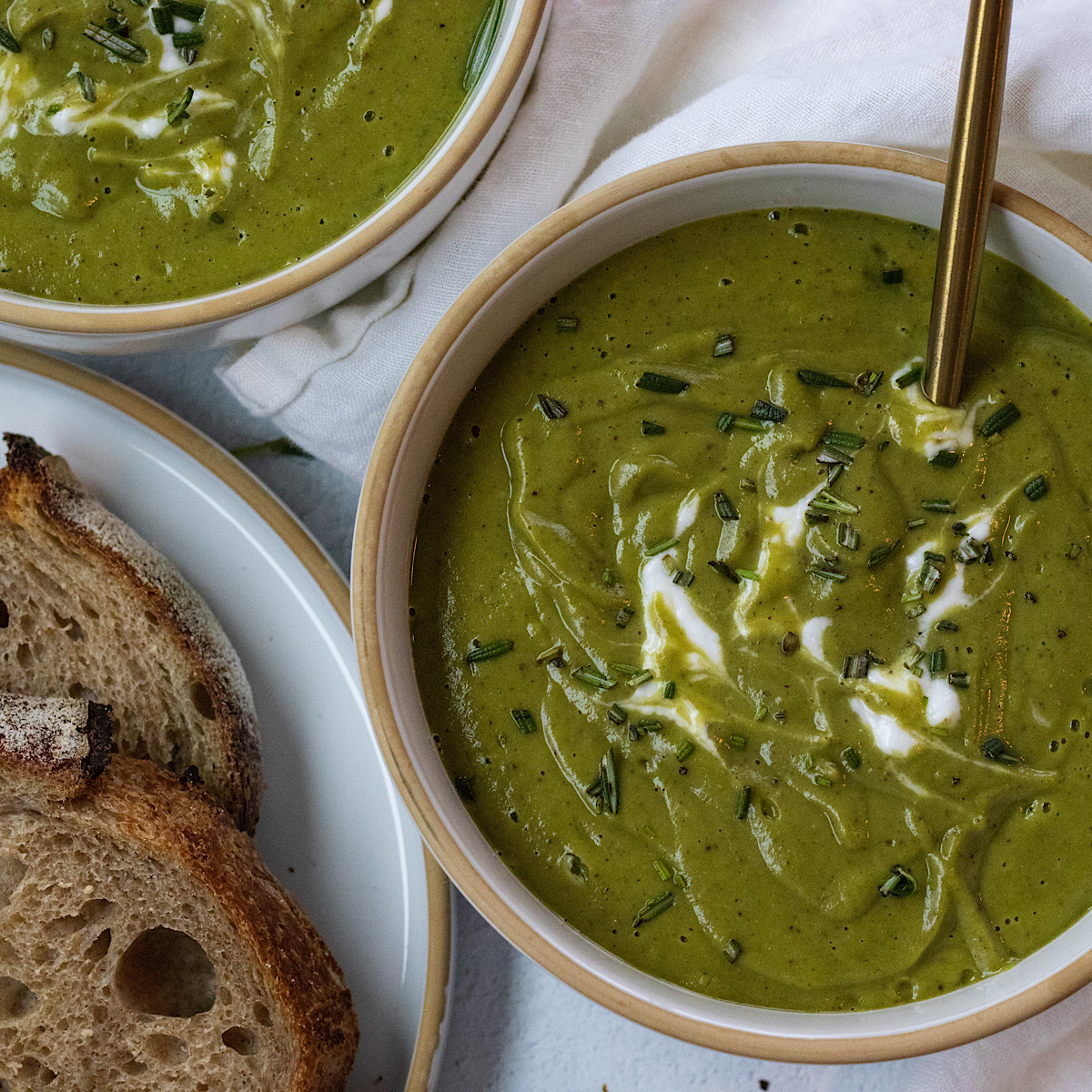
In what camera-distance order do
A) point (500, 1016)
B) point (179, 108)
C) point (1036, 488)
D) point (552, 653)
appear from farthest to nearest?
Result: 1. point (500, 1016)
2. point (179, 108)
3. point (552, 653)
4. point (1036, 488)

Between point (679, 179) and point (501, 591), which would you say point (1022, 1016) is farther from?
point (679, 179)

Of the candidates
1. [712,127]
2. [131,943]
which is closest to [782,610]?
[712,127]

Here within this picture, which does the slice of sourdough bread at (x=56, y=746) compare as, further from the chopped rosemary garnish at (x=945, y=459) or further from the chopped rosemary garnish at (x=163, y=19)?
the chopped rosemary garnish at (x=945, y=459)

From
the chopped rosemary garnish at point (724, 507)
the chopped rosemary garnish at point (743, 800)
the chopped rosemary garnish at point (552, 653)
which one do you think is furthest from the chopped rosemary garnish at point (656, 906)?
the chopped rosemary garnish at point (724, 507)

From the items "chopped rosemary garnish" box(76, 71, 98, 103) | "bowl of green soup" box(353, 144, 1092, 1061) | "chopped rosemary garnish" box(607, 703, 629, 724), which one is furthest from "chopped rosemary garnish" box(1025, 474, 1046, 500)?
"chopped rosemary garnish" box(76, 71, 98, 103)

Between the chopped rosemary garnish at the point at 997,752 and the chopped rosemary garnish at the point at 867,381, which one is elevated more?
the chopped rosemary garnish at the point at 867,381

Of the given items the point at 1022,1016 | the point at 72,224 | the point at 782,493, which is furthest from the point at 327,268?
the point at 1022,1016

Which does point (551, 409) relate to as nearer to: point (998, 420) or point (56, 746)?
point (998, 420)

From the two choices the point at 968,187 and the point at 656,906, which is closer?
the point at 968,187
